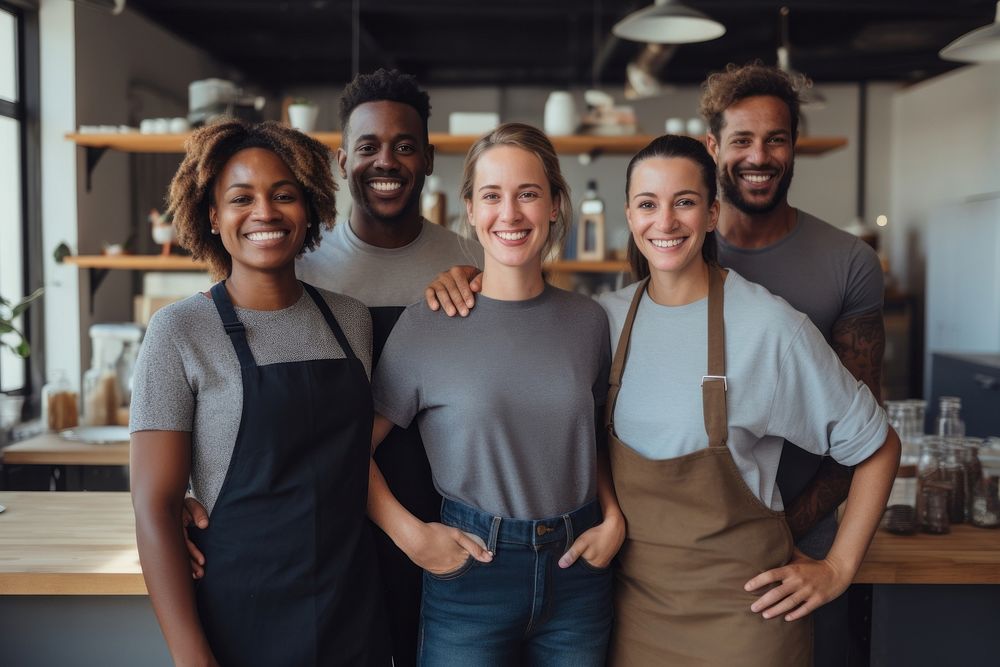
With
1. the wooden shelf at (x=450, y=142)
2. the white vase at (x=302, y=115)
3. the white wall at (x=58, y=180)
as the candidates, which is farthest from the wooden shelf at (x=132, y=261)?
the white vase at (x=302, y=115)

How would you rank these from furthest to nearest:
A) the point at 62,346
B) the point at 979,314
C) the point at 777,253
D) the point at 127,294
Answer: the point at 979,314, the point at 127,294, the point at 62,346, the point at 777,253

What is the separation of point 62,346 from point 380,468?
11.2ft

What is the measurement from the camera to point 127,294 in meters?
5.19

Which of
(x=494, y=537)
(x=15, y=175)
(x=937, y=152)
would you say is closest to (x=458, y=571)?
(x=494, y=537)

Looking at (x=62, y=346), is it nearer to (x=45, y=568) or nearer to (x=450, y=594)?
(x=45, y=568)

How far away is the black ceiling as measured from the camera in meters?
5.27

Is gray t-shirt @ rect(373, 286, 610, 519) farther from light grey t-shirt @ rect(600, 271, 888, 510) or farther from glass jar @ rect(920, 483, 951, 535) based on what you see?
glass jar @ rect(920, 483, 951, 535)

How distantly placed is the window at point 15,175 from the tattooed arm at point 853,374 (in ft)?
12.9

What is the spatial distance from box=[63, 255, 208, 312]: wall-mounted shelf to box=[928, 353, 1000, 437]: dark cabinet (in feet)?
14.5

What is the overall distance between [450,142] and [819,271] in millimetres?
2863

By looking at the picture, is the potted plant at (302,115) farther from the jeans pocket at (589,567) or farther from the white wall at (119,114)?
the jeans pocket at (589,567)

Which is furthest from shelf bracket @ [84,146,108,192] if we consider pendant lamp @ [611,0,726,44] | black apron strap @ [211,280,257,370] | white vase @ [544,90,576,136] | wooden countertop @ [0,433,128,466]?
black apron strap @ [211,280,257,370]

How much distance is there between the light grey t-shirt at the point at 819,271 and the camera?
1882 mm

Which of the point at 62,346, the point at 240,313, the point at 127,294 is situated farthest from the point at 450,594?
the point at 127,294
